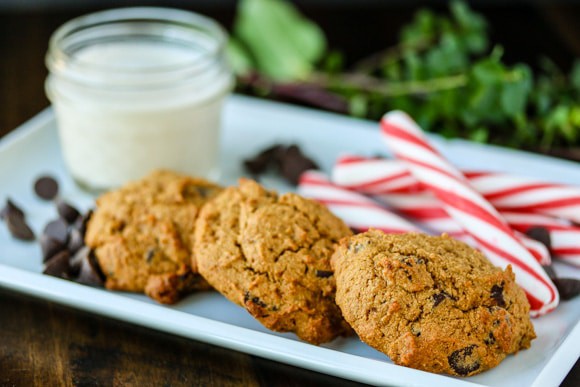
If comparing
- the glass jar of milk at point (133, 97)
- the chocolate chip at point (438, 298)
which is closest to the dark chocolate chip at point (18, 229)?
the glass jar of milk at point (133, 97)

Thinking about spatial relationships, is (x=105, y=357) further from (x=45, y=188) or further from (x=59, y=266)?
(x=45, y=188)

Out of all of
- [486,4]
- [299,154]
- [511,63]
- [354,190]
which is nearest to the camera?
[354,190]

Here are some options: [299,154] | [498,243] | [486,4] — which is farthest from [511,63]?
[498,243]

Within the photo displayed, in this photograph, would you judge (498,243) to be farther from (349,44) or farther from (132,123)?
(349,44)

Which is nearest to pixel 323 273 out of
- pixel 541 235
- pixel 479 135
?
pixel 541 235

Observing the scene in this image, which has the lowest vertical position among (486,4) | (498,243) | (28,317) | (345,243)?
(486,4)

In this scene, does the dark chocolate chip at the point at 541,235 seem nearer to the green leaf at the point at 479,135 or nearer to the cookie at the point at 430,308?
the cookie at the point at 430,308

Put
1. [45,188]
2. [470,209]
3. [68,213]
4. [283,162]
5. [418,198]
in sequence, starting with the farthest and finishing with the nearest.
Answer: [283,162] < [45,188] < [418,198] < [68,213] < [470,209]
